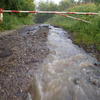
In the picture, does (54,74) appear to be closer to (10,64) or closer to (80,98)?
(80,98)

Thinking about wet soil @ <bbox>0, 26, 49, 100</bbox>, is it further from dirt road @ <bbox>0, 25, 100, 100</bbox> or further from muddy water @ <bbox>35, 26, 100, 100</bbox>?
muddy water @ <bbox>35, 26, 100, 100</bbox>

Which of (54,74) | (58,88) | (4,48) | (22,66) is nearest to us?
(58,88)

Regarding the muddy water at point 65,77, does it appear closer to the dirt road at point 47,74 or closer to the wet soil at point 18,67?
the dirt road at point 47,74

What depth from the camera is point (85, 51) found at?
4438 mm

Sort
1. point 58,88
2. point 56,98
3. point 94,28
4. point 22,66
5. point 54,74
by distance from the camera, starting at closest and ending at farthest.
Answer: point 56,98 → point 58,88 → point 54,74 → point 22,66 → point 94,28

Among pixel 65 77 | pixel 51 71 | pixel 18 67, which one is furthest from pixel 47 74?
pixel 18 67

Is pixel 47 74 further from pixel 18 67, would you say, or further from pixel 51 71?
pixel 18 67

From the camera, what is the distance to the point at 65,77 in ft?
9.58

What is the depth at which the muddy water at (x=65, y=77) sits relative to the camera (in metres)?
2.43

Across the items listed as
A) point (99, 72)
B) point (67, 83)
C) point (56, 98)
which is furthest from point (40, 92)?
point (99, 72)

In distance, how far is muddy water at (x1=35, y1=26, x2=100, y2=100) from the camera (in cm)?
243

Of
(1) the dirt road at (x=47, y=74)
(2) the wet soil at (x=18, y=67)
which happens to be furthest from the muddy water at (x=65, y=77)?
(2) the wet soil at (x=18, y=67)

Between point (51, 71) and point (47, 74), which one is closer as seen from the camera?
point (47, 74)

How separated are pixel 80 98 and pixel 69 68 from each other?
1011mm
